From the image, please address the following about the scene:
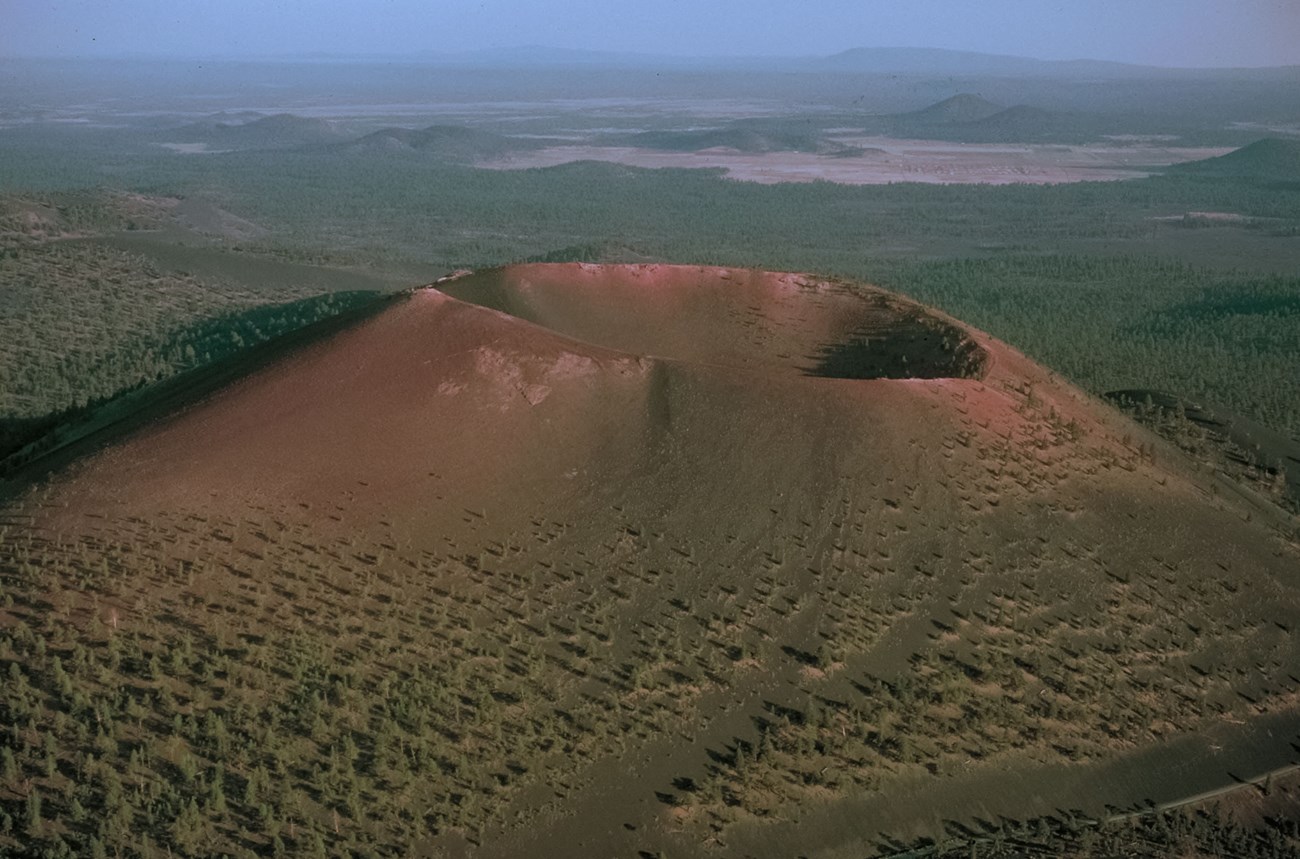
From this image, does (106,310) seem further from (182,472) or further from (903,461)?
(903,461)

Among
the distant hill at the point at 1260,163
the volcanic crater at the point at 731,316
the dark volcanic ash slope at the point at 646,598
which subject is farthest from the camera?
the distant hill at the point at 1260,163

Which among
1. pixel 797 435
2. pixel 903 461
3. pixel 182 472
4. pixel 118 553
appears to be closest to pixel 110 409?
pixel 182 472

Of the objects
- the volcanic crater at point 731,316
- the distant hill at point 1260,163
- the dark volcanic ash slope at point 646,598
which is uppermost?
the distant hill at point 1260,163

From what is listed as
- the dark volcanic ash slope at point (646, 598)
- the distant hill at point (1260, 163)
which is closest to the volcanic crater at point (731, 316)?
the dark volcanic ash slope at point (646, 598)

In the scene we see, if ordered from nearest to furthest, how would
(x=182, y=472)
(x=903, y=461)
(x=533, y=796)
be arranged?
(x=533, y=796) < (x=182, y=472) < (x=903, y=461)

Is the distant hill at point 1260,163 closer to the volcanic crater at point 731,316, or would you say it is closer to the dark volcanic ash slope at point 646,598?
the volcanic crater at point 731,316

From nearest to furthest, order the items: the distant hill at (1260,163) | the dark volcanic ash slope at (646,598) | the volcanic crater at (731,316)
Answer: the dark volcanic ash slope at (646,598) → the volcanic crater at (731,316) → the distant hill at (1260,163)

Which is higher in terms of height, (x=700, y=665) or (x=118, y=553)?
(x=118, y=553)

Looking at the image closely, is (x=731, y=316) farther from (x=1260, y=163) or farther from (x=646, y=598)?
(x=1260, y=163)
